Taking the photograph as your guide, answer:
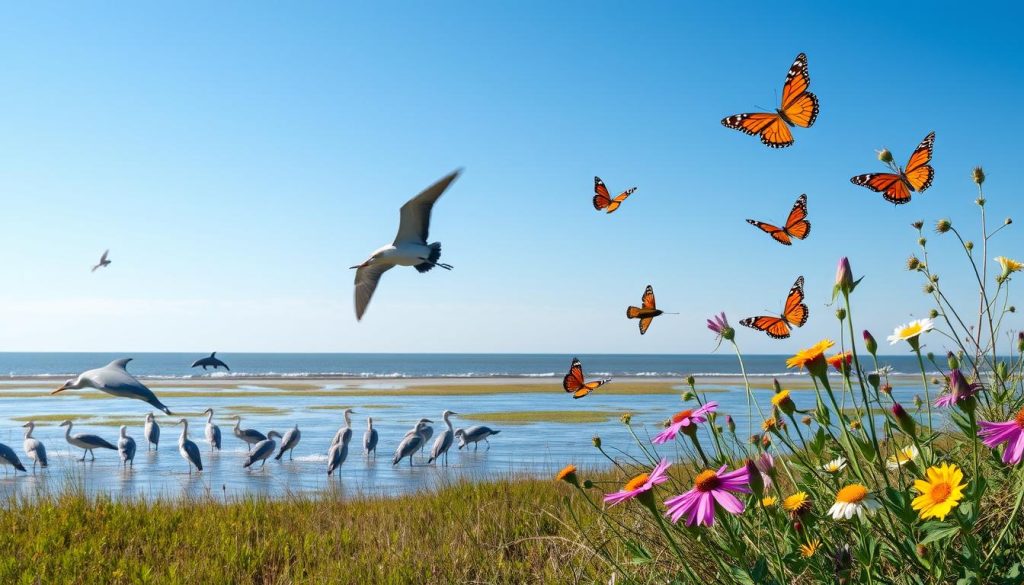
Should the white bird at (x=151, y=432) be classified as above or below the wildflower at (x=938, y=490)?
below

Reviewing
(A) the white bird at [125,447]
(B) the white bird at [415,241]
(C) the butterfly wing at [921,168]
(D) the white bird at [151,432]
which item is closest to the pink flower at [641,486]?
(C) the butterfly wing at [921,168]

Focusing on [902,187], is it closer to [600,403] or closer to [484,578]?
[484,578]

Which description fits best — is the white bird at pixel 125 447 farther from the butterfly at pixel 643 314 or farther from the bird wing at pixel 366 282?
the butterfly at pixel 643 314

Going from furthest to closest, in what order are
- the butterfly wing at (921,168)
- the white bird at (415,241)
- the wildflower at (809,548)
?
the white bird at (415,241) → the butterfly wing at (921,168) → the wildflower at (809,548)

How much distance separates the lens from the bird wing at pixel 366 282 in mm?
7328

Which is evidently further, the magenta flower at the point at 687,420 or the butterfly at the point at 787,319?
the butterfly at the point at 787,319

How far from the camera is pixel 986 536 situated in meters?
2.79

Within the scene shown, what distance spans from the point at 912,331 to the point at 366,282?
5.68 m

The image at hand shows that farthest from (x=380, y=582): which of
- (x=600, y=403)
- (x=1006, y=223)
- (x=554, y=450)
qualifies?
(x=600, y=403)

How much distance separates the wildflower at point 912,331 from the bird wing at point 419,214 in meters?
4.33

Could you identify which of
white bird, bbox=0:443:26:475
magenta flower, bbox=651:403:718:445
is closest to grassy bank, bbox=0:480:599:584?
magenta flower, bbox=651:403:718:445

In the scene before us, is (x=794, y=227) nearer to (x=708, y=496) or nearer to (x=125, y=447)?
(x=708, y=496)

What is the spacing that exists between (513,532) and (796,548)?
3.37m

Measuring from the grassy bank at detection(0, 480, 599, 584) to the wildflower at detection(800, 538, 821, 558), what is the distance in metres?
1.52
